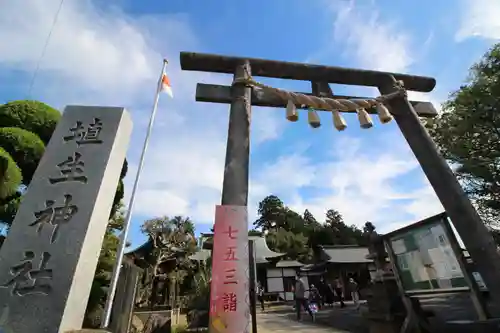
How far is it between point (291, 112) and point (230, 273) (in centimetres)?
257

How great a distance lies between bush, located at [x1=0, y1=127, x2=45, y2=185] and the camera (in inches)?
256

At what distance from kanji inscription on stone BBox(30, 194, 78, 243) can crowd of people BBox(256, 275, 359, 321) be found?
925 centimetres

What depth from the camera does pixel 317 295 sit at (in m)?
17.5

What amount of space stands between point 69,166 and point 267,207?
51954 mm

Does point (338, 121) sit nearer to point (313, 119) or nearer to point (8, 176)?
point (313, 119)

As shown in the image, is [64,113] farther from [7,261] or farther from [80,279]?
[80,279]

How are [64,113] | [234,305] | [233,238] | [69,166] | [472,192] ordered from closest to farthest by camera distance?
[234,305] → [233,238] → [69,166] → [64,113] → [472,192]

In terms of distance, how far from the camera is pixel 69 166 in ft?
13.5

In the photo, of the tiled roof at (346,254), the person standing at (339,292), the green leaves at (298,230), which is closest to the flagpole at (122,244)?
the person standing at (339,292)

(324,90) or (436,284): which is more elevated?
(324,90)

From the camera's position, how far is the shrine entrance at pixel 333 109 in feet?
13.2

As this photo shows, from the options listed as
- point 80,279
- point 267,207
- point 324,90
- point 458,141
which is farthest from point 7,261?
point 267,207

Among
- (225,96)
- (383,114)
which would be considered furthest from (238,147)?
(383,114)

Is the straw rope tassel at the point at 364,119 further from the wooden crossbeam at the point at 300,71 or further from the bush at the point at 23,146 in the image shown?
the bush at the point at 23,146
